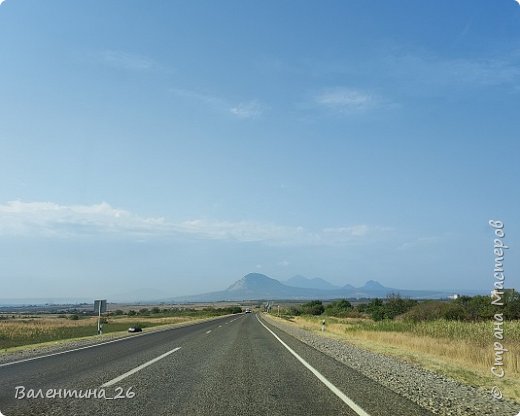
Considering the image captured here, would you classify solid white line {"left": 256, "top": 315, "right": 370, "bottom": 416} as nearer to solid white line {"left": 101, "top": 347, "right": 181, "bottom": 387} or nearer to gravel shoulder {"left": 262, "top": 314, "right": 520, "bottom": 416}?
gravel shoulder {"left": 262, "top": 314, "right": 520, "bottom": 416}

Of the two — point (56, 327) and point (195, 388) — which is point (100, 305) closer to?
point (56, 327)

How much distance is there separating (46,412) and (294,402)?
404 cm

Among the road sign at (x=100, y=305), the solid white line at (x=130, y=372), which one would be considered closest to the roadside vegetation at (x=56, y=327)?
the road sign at (x=100, y=305)

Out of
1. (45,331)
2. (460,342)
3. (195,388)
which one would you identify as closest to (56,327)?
(45,331)

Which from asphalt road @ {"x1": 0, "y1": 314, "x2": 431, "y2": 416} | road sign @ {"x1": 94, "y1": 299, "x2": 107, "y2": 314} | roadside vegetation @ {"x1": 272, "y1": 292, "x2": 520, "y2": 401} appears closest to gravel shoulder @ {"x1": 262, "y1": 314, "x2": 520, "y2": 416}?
asphalt road @ {"x1": 0, "y1": 314, "x2": 431, "y2": 416}

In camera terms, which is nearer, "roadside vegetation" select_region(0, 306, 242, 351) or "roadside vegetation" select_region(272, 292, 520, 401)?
"roadside vegetation" select_region(272, 292, 520, 401)

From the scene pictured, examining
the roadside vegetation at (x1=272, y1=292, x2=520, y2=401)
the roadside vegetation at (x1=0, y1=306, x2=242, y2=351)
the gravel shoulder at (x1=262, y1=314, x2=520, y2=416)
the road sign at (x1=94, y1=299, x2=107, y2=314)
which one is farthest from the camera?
the road sign at (x1=94, y1=299, x2=107, y2=314)

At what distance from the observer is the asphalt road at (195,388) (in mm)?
7320

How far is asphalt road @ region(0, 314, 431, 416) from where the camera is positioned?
24.0ft

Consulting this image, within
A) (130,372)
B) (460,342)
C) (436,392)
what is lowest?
(460,342)

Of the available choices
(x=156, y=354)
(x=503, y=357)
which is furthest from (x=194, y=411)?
(x=503, y=357)

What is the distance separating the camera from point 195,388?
9234 mm

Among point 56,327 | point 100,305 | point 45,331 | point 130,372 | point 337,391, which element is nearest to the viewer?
point 337,391

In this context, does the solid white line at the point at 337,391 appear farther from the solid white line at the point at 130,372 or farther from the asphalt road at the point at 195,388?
the solid white line at the point at 130,372
